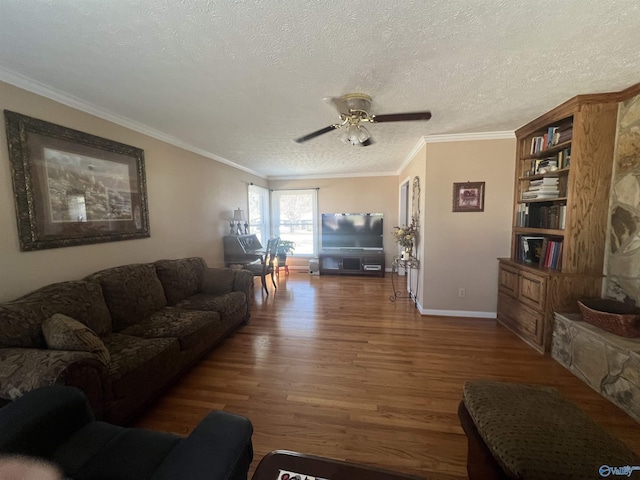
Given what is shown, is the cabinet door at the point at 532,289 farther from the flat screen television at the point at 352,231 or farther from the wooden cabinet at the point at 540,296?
the flat screen television at the point at 352,231

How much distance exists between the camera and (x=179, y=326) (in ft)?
7.38

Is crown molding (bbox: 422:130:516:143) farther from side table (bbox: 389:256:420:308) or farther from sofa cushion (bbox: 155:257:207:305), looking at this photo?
sofa cushion (bbox: 155:257:207:305)

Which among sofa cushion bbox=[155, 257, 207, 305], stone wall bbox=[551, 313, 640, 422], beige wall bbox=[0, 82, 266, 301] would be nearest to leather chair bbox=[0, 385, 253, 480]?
beige wall bbox=[0, 82, 266, 301]

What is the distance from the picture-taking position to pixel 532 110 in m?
2.56

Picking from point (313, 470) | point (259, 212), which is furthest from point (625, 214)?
point (259, 212)

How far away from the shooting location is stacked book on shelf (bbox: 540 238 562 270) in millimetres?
2644

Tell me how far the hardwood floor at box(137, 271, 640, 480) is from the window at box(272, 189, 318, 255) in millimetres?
3236

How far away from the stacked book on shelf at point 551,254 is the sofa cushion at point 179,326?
3.57m

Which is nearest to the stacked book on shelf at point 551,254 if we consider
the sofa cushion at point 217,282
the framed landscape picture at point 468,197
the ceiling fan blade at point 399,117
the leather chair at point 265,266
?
the framed landscape picture at point 468,197

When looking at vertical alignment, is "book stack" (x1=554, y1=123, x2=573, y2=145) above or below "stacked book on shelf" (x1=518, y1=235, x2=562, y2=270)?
above

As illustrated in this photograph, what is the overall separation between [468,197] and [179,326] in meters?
3.62

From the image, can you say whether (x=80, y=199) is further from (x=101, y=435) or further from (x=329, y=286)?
(x=329, y=286)

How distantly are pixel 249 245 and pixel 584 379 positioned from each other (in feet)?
15.7

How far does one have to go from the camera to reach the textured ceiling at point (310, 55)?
1.29 m
